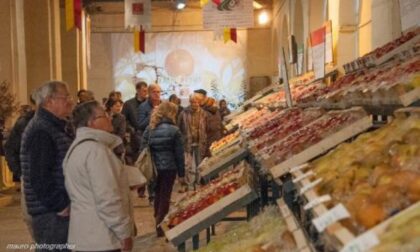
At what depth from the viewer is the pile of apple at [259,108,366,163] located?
13.1 feet

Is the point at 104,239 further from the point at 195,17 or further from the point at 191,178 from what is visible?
the point at 195,17

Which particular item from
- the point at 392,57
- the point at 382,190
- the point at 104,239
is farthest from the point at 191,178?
the point at 382,190

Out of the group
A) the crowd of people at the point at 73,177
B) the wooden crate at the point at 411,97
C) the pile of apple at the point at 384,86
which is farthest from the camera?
the crowd of people at the point at 73,177

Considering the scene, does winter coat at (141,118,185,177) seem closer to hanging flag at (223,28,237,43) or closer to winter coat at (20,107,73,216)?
winter coat at (20,107,73,216)

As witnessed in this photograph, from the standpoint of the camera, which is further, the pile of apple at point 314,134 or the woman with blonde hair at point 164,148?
the woman with blonde hair at point 164,148

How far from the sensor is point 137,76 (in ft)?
84.0

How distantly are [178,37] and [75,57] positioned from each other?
517 centimetres

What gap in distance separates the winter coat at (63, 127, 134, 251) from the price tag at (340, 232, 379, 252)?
7.52 ft

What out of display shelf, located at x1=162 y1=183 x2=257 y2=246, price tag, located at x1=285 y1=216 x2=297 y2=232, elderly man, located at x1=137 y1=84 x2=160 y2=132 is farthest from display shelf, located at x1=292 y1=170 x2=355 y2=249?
elderly man, located at x1=137 y1=84 x2=160 y2=132

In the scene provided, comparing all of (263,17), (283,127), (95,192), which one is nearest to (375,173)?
(95,192)

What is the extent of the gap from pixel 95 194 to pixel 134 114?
7.05 m

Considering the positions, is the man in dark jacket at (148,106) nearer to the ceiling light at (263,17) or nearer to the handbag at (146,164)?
the handbag at (146,164)

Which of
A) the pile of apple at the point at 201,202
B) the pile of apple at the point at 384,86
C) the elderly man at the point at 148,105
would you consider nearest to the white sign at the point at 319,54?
the elderly man at the point at 148,105

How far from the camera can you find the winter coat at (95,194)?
4.07 m
